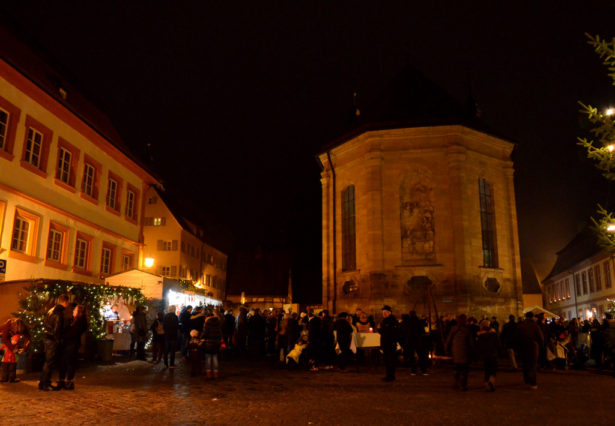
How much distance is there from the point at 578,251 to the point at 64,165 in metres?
51.2

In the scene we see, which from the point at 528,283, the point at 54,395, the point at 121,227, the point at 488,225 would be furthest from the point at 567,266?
the point at 54,395

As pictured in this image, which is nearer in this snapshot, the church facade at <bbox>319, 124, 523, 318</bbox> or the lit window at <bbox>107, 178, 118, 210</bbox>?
the lit window at <bbox>107, 178, 118, 210</bbox>

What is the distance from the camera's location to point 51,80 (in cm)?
2030

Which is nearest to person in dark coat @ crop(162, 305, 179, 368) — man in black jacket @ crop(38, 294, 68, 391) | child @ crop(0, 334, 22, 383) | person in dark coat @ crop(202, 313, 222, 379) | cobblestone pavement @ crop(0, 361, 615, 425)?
cobblestone pavement @ crop(0, 361, 615, 425)

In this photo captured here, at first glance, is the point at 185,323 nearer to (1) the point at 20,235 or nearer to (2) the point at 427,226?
(1) the point at 20,235

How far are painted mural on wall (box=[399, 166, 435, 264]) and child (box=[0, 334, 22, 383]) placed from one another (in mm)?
20535

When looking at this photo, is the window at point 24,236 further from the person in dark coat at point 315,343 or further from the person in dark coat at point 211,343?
the person in dark coat at point 315,343

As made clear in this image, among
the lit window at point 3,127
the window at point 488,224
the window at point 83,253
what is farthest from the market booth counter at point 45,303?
the window at point 488,224

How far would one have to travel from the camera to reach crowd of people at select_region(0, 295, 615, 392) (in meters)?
10.9

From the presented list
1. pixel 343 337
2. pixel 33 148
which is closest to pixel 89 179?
pixel 33 148

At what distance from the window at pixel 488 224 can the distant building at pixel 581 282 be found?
9749mm

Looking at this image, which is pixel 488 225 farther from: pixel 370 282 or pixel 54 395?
pixel 54 395

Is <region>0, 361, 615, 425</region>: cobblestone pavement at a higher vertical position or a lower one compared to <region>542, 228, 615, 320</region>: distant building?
lower

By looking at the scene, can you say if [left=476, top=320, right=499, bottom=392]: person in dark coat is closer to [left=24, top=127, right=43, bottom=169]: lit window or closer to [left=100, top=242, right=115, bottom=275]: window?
[left=24, top=127, right=43, bottom=169]: lit window
